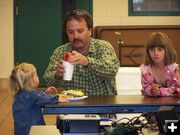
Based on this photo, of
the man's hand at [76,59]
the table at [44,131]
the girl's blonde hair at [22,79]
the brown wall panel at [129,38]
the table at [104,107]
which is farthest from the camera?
the brown wall panel at [129,38]

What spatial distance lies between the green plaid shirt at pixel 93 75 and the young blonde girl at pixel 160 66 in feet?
0.80

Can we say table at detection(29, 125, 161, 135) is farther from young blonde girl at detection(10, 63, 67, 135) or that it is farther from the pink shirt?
the pink shirt

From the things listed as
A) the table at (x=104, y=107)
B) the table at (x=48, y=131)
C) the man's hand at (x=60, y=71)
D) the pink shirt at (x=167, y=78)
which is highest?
the man's hand at (x=60, y=71)

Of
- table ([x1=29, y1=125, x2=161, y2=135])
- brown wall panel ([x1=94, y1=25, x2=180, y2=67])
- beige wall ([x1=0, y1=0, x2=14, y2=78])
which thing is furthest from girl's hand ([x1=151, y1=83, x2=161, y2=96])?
beige wall ([x1=0, y1=0, x2=14, y2=78])

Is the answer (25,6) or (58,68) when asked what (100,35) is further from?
(58,68)

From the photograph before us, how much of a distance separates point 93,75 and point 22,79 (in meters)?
0.48

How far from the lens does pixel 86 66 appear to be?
2.84m

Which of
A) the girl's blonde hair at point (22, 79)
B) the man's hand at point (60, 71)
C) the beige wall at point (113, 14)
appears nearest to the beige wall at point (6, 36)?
the beige wall at point (113, 14)

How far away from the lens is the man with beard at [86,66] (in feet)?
9.54

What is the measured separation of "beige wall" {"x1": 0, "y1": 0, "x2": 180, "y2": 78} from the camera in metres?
7.98

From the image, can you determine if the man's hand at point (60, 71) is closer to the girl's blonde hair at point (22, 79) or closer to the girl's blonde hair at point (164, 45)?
the girl's blonde hair at point (22, 79)

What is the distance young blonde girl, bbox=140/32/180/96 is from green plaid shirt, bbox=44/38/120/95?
245 millimetres

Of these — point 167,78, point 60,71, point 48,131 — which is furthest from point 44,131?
point 167,78

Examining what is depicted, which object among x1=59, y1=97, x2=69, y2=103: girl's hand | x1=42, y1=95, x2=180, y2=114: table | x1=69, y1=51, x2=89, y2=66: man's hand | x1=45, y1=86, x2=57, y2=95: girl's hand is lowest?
x1=42, y1=95, x2=180, y2=114: table
